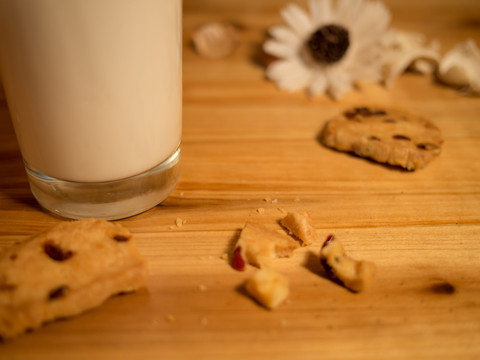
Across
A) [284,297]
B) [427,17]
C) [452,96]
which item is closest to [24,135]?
[284,297]

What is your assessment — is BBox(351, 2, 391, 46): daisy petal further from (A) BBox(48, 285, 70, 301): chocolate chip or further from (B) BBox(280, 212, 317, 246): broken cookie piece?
(A) BBox(48, 285, 70, 301): chocolate chip

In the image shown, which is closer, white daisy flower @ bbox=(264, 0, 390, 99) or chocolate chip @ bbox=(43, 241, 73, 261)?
chocolate chip @ bbox=(43, 241, 73, 261)

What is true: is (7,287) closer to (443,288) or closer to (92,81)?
(92,81)

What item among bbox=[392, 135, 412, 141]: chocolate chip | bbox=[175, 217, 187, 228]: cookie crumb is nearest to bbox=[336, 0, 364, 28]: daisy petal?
bbox=[392, 135, 412, 141]: chocolate chip

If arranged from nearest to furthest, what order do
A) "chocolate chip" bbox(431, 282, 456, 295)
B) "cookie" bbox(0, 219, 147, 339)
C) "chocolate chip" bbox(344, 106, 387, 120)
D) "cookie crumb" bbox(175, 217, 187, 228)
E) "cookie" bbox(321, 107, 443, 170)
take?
Result: "cookie" bbox(0, 219, 147, 339) → "chocolate chip" bbox(431, 282, 456, 295) → "cookie crumb" bbox(175, 217, 187, 228) → "cookie" bbox(321, 107, 443, 170) → "chocolate chip" bbox(344, 106, 387, 120)

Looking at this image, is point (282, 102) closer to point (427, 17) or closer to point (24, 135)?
point (24, 135)

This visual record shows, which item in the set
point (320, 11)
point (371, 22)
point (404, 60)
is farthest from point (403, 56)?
point (320, 11)
